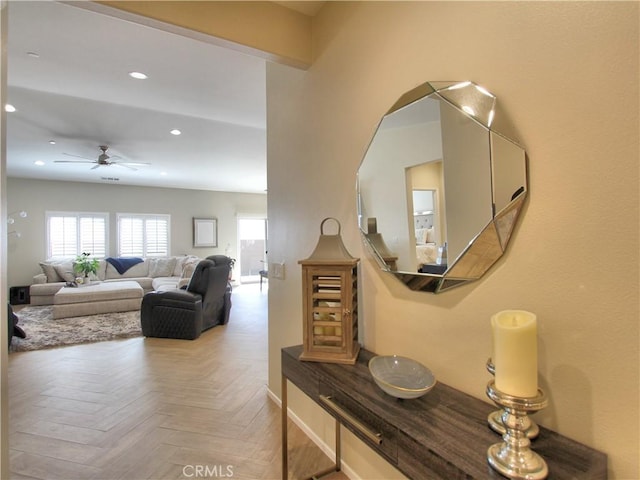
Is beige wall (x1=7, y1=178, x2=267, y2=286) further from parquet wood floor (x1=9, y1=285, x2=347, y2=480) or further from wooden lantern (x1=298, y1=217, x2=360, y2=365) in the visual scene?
wooden lantern (x1=298, y1=217, x2=360, y2=365)

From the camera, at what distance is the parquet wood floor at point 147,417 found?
1.91 meters

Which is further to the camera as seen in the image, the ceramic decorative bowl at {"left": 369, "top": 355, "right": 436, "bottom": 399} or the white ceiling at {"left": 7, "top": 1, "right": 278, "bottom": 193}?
the white ceiling at {"left": 7, "top": 1, "right": 278, "bottom": 193}

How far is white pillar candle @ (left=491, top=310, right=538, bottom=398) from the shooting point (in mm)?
781

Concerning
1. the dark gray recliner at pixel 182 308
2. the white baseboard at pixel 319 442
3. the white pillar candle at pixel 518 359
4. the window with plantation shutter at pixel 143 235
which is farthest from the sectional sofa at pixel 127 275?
the white pillar candle at pixel 518 359

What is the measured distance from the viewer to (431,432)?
93cm

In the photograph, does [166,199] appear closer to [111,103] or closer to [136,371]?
[111,103]

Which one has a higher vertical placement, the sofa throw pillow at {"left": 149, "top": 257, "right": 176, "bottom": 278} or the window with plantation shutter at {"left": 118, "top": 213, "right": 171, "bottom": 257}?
the window with plantation shutter at {"left": 118, "top": 213, "right": 171, "bottom": 257}

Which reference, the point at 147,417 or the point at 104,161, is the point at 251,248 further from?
the point at 147,417

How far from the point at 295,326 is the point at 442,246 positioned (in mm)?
1392

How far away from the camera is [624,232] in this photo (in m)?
0.78

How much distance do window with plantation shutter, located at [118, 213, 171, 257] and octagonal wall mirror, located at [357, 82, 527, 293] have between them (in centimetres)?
853

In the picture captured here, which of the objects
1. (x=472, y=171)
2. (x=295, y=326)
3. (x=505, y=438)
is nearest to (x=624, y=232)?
(x=472, y=171)

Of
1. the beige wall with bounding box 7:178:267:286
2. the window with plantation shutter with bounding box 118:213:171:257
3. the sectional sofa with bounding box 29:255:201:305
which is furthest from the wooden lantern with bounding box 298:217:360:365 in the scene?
the window with plantation shutter with bounding box 118:213:171:257

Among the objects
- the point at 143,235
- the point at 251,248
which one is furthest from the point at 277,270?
the point at 251,248
